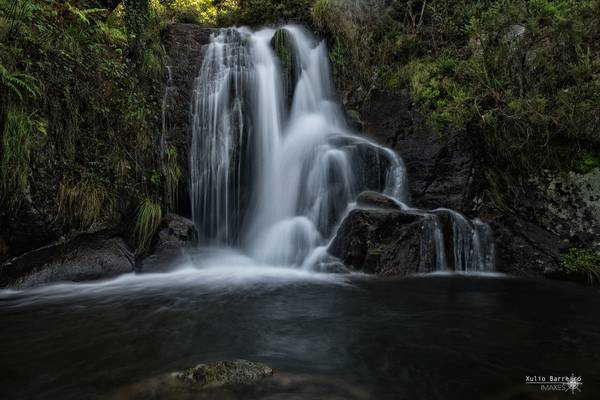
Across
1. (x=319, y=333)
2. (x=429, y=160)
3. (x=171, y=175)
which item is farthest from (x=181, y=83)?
(x=319, y=333)

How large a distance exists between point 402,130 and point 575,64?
309 centimetres

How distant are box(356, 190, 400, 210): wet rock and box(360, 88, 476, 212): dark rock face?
0.86 metres

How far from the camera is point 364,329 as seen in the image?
341cm

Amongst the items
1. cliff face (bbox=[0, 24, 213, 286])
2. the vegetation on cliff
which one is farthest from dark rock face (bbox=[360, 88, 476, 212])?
the vegetation on cliff

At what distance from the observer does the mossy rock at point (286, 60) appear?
871cm

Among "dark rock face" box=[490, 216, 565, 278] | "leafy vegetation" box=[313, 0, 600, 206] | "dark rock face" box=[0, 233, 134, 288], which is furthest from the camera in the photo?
"leafy vegetation" box=[313, 0, 600, 206]

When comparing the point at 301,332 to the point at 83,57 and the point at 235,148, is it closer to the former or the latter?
the point at 235,148

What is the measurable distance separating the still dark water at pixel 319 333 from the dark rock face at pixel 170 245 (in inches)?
27.7

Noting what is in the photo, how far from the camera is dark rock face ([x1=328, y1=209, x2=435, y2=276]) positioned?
5598 mm

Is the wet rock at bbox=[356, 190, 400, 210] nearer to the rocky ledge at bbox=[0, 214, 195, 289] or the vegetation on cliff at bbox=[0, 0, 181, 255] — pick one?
the rocky ledge at bbox=[0, 214, 195, 289]

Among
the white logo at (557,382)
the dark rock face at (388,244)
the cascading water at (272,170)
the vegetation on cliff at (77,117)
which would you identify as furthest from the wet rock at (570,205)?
the vegetation on cliff at (77,117)

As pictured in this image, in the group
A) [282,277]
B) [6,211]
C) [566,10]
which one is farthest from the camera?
[566,10]

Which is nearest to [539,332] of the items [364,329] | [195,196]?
[364,329]

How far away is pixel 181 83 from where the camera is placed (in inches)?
301
